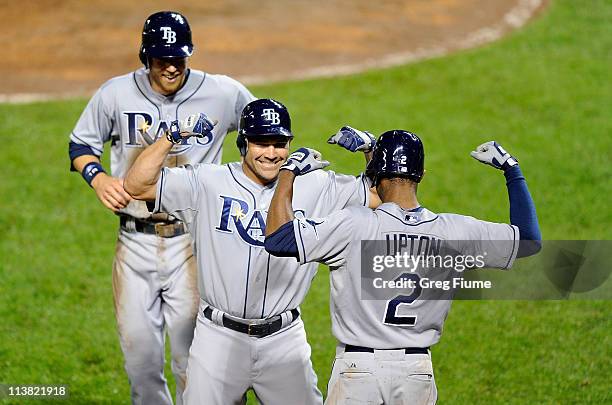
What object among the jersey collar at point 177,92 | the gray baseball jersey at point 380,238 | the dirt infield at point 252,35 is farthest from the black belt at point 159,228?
the dirt infield at point 252,35

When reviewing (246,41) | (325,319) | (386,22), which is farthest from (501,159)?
(386,22)

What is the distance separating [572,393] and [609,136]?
19.1ft

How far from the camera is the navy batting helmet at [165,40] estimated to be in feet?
19.1

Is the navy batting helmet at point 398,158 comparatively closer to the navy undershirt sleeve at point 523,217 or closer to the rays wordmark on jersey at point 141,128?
the navy undershirt sleeve at point 523,217

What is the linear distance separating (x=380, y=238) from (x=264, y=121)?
0.87 meters

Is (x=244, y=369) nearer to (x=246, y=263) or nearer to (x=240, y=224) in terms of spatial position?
(x=246, y=263)

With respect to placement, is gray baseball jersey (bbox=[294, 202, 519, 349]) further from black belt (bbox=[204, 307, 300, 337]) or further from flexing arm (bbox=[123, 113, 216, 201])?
flexing arm (bbox=[123, 113, 216, 201])

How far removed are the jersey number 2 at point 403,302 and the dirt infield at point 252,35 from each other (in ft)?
30.8

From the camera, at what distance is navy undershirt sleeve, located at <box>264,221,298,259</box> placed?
14.8 feet

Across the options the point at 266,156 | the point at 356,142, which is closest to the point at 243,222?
the point at 266,156

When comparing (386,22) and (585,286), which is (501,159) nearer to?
(585,286)

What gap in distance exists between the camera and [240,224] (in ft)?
Result: 16.5

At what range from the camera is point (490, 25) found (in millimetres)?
16469

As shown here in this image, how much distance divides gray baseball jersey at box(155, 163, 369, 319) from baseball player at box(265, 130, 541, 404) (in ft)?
1.42
